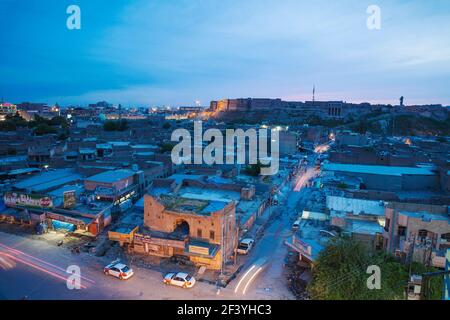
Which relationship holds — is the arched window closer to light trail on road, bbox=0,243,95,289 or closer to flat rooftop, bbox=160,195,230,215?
flat rooftop, bbox=160,195,230,215

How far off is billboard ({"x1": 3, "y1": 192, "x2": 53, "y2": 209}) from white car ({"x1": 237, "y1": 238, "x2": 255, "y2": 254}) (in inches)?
458

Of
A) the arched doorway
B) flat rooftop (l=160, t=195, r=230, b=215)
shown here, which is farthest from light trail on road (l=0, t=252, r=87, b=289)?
flat rooftop (l=160, t=195, r=230, b=215)

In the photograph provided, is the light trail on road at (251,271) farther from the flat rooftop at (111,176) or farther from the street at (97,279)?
the flat rooftop at (111,176)

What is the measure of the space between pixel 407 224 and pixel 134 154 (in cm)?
2531

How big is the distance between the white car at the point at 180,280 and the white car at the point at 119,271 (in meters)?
1.72

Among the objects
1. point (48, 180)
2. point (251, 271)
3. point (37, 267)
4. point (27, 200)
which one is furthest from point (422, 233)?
point (48, 180)

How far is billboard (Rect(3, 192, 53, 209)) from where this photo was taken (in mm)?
18500

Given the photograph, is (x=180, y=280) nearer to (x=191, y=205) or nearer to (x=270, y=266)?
(x=191, y=205)

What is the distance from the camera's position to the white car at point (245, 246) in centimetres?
1603

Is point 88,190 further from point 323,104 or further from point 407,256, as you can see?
point 323,104

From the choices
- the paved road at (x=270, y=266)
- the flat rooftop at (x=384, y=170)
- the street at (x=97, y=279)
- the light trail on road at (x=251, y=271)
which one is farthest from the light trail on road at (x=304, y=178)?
the light trail on road at (x=251, y=271)

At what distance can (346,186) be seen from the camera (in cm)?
2306

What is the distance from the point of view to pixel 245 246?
1630 cm
